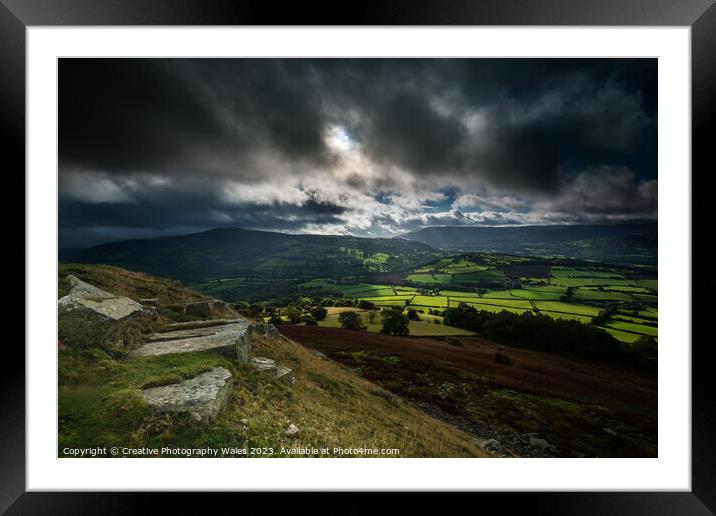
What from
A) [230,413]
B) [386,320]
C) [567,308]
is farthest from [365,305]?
[567,308]

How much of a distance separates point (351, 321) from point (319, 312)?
3.67ft

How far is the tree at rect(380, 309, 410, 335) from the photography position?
7402 millimetres

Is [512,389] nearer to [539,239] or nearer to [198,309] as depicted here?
[539,239]

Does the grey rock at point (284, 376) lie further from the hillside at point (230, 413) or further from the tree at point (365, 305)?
the tree at point (365, 305)

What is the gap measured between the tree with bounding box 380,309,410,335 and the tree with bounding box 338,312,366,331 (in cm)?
74

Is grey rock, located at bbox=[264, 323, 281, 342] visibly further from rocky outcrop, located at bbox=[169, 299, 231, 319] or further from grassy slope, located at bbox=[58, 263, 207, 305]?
grassy slope, located at bbox=[58, 263, 207, 305]

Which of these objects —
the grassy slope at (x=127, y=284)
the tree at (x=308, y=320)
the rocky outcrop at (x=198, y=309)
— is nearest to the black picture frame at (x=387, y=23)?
the grassy slope at (x=127, y=284)

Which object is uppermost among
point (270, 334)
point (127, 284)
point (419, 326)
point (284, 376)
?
point (127, 284)

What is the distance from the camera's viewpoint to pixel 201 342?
377 centimetres

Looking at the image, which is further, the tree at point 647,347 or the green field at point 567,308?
the green field at point 567,308

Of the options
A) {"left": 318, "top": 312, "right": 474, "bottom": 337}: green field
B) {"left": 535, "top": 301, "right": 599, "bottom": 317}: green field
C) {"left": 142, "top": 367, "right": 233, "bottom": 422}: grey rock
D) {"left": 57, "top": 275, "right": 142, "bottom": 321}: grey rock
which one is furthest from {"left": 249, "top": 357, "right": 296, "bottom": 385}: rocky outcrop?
{"left": 535, "top": 301, "right": 599, "bottom": 317}: green field

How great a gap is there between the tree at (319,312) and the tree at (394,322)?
193cm

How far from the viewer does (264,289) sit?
27.8 feet

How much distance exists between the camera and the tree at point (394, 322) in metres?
7.40
